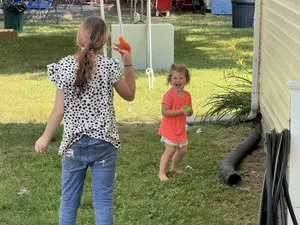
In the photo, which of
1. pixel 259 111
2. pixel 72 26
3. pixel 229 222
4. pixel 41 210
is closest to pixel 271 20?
pixel 259 111

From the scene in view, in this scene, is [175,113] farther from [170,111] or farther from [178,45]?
[178,45]

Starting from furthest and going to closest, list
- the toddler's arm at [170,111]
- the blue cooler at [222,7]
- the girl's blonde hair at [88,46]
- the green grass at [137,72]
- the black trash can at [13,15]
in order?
1. the blue cooler at [222,7]
2. the black trash can at [13,15]
3. the green grass at [137,72]
4. the toddler's arm at [170,111]
5. the girl's blonde hair at [88,46]

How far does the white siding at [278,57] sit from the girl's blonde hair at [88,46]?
177 cm

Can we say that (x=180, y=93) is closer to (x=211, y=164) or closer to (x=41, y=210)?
(x=211, y=164)

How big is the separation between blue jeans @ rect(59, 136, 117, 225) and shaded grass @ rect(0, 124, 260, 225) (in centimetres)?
70

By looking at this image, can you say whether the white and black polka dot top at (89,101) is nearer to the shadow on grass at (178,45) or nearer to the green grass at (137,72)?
the green grass at (137,72)

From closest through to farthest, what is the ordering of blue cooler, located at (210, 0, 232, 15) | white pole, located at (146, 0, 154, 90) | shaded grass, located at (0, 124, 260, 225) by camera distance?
1. shaded grass, located at (0, 124, 260, 225)
2. white pole, located at (146, 0, 154, 90)
3. blue cooler, located at (210, 0, 232, 15)

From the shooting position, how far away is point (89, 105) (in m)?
4.02

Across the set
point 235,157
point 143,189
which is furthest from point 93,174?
point 235,157

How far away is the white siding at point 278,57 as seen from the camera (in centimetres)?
541

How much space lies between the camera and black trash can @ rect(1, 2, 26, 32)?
19594 mm

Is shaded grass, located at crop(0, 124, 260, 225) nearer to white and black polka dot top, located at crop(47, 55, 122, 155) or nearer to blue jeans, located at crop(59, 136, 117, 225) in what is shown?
blue jeans, located at crop(59, 136, 117, 225)

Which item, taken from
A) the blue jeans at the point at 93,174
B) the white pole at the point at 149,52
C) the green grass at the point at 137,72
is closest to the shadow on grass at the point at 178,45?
→ the green grass at the point at 137,72

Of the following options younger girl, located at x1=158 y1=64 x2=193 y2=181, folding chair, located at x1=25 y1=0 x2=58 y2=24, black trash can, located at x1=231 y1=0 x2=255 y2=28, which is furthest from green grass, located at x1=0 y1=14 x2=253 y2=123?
younger girl, located at x1=158 y1=64 x2=193 y2=181
